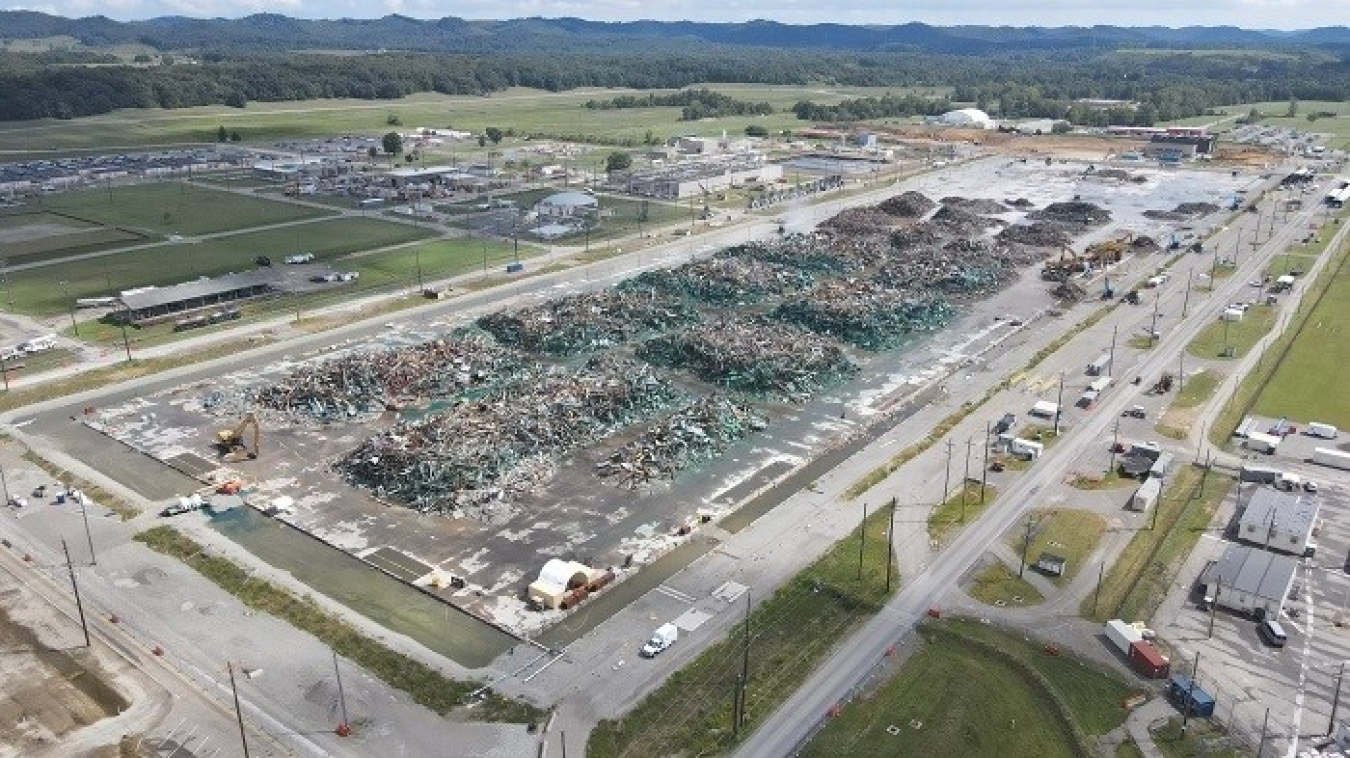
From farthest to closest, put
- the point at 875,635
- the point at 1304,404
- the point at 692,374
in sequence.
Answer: the point at 692,374 → the point at 1304,404 → the point at 875,635

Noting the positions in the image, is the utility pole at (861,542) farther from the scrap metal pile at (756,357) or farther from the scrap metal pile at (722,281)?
the scrap metal pile at (722,281)

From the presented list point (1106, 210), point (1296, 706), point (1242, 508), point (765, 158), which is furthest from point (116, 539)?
point (765, 158)

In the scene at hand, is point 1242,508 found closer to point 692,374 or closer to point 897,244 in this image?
point 692,374

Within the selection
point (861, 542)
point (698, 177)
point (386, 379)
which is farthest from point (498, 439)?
point (698, 177)

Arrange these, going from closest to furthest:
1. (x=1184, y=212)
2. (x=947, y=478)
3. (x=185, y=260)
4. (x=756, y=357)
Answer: (x=947, y=478) → (x=756, y=357) → (x=185, y=260) → (x=1184, y=212)

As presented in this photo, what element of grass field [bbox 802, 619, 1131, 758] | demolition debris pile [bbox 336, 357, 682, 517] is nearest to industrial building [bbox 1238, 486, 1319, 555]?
grass field [bbox 802, 619, 1131, 758]

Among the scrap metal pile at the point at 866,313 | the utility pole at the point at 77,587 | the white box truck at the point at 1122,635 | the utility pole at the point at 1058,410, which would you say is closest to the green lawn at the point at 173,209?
the scrap metal pile at the point at 866,313

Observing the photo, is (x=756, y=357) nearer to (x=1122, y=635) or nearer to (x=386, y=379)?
(x=386, y=379)
